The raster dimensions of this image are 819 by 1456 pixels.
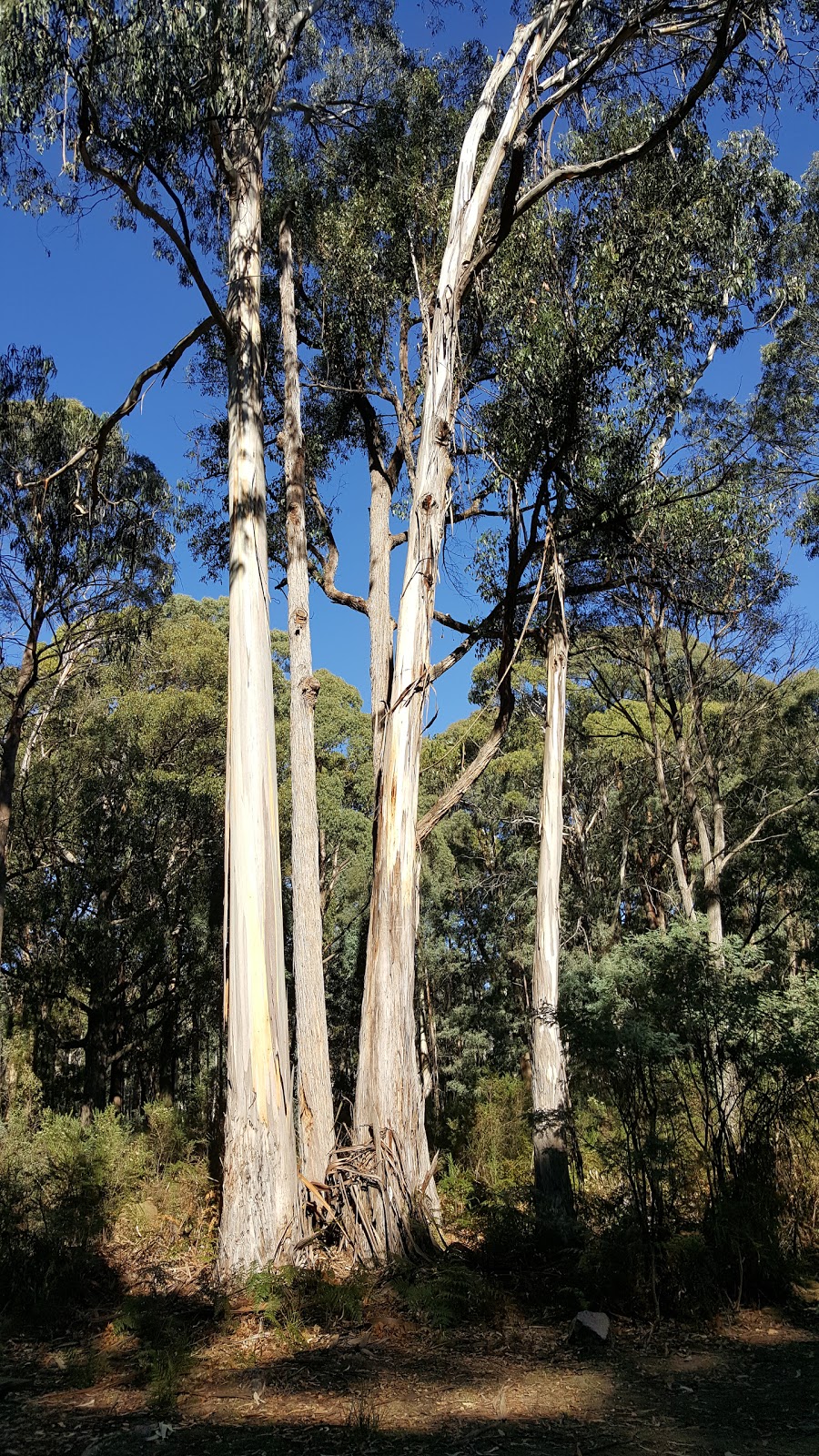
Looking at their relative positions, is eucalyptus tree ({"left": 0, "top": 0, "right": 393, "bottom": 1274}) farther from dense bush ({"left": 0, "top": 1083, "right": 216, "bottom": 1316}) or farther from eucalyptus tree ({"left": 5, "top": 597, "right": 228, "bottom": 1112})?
eucalyptus tree ({"left": 5, "top": 597, "right": 228, "bottom": 1112})

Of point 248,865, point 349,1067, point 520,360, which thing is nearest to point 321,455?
point 520,360

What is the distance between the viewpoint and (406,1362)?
14.4ft

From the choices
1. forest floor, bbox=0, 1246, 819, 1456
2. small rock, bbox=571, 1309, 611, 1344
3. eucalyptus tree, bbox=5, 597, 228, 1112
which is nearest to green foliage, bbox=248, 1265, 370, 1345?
forest floor, bbox=0, 1246, 819, 1456

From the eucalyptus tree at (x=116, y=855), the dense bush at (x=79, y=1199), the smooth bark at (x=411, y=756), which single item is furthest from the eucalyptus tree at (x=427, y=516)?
the eucalyptus tree at (x=116, y=855)

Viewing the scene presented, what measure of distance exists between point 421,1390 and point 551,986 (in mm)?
4359

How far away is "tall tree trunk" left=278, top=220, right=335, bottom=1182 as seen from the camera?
7.34 m

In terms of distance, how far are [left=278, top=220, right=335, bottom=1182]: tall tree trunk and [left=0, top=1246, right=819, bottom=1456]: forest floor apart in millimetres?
1999

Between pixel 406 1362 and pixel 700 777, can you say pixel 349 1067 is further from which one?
pixel 406 1362

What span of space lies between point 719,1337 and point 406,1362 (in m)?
1.53

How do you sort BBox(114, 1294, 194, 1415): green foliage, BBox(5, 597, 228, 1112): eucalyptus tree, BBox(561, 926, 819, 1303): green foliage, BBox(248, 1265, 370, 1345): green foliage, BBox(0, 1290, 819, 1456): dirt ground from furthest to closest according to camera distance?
BBox(5, 597, 228, 1112): eucalyptus tree
BBox(561, 926, 819, 1303): green foliage
BBox(248, 1265, 370, 1345): green foliage
BBox(114, 1294, 194, 1415): green foliage
BBox(0, 1290, 819, 1456): dirt ground

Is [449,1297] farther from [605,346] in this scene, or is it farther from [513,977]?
[513,977]

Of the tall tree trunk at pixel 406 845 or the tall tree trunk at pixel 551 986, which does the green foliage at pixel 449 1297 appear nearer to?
the tall tree trunk at pixel 406 845

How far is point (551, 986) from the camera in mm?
8156

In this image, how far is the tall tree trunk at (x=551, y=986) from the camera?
6.90m
